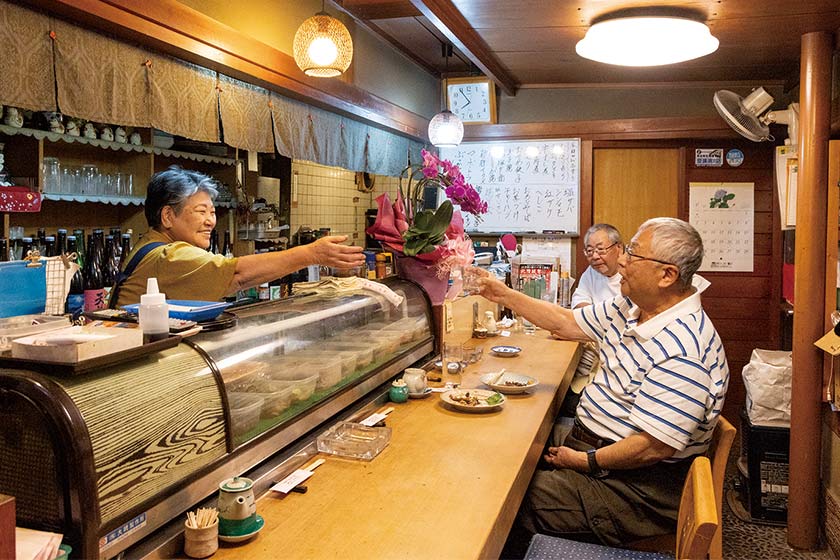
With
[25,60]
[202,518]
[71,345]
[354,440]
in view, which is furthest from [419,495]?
[25,60]

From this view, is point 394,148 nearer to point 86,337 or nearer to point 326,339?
point 326,339

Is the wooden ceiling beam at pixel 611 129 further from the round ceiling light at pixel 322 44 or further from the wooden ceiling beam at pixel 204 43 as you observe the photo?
the round ceiling light at pixel 322 44

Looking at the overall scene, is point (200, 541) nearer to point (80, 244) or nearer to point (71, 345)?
point (71, 345)

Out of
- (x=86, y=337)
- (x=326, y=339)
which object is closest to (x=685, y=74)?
(x=326, y=339)

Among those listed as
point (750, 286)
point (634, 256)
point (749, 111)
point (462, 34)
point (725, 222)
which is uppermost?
point (462, 34)

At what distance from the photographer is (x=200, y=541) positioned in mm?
1422

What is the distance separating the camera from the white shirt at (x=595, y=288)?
4.77 meters

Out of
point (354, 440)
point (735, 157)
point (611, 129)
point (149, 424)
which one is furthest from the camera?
point (611, 129)

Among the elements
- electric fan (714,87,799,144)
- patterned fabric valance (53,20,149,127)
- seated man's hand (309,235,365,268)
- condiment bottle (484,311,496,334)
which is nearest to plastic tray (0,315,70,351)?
seated man's hand (309,235,365,268)

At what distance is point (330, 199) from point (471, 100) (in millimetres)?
1977

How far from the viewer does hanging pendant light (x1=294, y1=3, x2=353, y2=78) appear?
143 inches

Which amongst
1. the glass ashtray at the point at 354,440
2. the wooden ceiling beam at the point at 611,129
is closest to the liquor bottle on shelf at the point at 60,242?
the glass ashtray at the point at 354,440

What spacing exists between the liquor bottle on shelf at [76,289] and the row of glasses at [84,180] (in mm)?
327

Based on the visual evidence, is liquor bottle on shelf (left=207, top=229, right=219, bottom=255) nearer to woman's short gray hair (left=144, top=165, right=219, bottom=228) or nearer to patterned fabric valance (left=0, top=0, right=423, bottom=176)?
patterned fabric valance (left=0, top=0, right=423, bottom=176)
